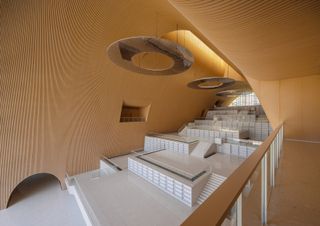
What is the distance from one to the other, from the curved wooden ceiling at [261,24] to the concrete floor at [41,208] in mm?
5812

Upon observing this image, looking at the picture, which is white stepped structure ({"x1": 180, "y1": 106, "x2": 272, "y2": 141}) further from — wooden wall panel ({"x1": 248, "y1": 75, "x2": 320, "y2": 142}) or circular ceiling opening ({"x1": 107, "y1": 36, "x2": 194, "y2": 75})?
circular ceiling opening ({"x1": 107, "y1": 36, "x2": 194, "y2": 75})

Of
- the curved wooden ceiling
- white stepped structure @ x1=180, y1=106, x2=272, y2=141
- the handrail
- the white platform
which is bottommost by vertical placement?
the white platform

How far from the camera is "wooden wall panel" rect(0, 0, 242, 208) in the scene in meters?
Answer: 4.38

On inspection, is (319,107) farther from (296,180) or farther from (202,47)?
(202,47)

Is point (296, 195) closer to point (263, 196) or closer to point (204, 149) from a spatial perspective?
point (263, 196)

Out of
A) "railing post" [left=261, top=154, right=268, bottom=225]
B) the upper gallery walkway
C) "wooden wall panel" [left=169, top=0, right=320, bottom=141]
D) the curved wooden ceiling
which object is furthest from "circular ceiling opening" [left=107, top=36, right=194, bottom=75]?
the upper gallery walkway

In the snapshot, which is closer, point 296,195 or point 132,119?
point 296,195

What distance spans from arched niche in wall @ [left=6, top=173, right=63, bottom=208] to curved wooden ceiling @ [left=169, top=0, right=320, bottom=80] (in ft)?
25.0

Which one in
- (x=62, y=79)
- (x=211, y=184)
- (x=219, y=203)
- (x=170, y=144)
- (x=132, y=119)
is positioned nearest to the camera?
(x=219, y=203)

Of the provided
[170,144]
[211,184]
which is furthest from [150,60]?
[211,184]

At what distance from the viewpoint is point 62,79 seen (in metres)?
5.43

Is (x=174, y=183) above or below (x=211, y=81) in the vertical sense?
below

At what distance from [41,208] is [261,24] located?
7.62 m

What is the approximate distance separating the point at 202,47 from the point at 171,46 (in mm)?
7812
